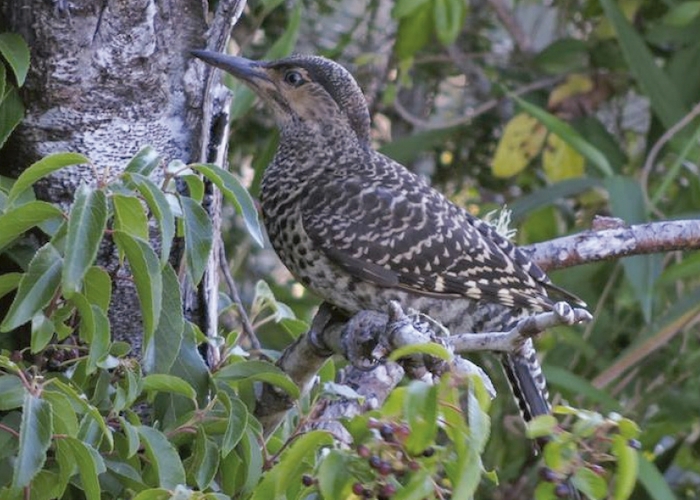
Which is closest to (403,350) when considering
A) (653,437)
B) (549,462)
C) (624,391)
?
(549,462)

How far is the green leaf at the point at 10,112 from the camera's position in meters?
1.83

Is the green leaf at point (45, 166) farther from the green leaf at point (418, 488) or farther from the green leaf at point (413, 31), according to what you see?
the green leaf at point (413, 31)

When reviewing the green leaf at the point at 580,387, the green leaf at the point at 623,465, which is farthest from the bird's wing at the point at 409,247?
the green leaf at the point at 623,465

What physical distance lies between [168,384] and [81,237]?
0.97ft

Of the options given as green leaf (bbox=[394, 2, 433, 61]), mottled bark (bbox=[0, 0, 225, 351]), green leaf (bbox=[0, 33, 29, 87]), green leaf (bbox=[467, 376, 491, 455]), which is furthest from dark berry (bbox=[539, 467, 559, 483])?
green leaf (bbox=[394, 2, 433, 61])

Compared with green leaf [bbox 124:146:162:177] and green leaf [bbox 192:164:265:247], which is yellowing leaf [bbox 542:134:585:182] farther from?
green leaf [bbox 124:146:162:177]

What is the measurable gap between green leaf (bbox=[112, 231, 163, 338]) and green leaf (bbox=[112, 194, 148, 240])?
1 cm

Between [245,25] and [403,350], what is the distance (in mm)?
2426

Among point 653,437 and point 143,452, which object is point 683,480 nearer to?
point 653,437

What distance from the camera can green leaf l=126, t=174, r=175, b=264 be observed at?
1.42 metres

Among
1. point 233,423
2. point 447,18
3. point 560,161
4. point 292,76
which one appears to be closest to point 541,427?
point 233,423

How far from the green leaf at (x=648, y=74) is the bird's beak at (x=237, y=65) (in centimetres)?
120

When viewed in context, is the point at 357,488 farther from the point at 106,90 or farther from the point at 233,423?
the point at 106,90

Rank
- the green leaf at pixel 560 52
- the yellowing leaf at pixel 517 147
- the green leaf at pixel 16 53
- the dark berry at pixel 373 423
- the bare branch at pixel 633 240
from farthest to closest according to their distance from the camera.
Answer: the green leaf at pixel 560 52, the yellowing leaf at pixel 517 147, the bare branch at pixel 633 240, the green leaf at pixel 16 53, the dark berry at pixel 373 423
